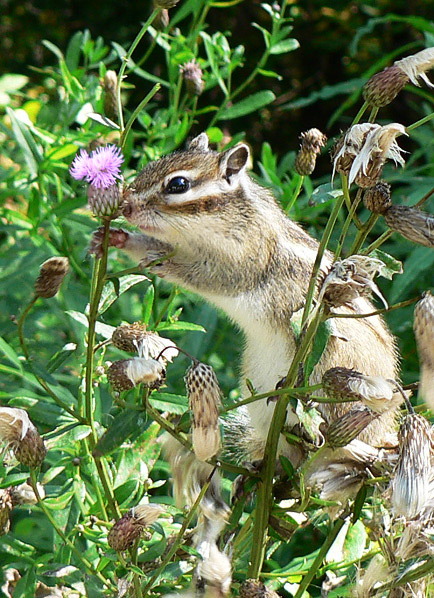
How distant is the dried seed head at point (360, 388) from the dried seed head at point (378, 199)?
0.61ft

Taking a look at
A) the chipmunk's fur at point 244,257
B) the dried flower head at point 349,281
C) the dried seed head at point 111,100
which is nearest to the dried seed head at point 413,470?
the dried flower head at point 349,281

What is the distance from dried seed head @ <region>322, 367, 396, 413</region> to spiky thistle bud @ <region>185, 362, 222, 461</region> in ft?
0.43

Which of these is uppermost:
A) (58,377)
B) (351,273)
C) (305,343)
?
(351,273)

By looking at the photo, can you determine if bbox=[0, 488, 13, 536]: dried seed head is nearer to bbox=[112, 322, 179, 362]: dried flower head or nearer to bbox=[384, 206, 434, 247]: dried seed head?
bbox=[112, 322, 179, 362]: dried flower head

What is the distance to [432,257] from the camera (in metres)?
1.98

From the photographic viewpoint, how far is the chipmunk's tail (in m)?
1.02

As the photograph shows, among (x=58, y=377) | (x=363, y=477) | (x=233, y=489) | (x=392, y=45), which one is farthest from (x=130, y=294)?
(x=392, y=45)

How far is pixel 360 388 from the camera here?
100 cm

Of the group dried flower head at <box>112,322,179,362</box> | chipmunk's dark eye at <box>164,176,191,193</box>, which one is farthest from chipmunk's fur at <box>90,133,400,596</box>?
dried flower head at <box>112,322,179,362</box>

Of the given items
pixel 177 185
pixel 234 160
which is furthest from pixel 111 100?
pixel 234 160

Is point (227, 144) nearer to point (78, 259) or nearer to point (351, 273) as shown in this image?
point (78, 259)

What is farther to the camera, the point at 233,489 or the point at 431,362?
the point at 233,489

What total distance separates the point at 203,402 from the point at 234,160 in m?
0.89

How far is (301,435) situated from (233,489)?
180 millimetres
